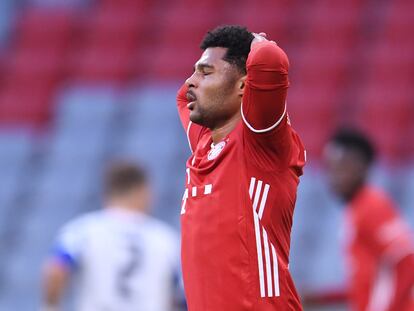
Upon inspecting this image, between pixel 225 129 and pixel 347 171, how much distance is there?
2875mm

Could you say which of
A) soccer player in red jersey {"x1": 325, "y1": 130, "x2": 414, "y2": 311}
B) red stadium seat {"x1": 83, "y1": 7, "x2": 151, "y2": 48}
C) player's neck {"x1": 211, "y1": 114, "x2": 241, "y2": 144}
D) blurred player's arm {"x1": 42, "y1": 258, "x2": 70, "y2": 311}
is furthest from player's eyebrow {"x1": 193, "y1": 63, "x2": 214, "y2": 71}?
red stadium seat {"x1": 83, "y1": 7, "x2": 151, "y2": 48}

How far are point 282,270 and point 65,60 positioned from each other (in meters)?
8.58

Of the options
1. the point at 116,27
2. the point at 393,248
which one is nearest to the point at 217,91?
the point at 393,248

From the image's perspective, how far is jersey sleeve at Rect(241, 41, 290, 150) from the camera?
2910mm

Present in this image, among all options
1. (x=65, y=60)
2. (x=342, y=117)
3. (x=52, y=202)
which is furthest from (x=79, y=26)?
(x=342, y=117)

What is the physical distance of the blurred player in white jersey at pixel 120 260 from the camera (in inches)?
192

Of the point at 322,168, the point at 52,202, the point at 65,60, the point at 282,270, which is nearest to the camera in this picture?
the point at 282,270

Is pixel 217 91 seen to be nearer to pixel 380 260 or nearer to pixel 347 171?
pixel 380 260

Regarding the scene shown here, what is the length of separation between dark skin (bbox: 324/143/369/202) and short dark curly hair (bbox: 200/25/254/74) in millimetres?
2845

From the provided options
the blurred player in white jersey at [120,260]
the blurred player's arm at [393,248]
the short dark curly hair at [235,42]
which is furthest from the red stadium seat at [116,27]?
the short dark curly hair at [235,42]

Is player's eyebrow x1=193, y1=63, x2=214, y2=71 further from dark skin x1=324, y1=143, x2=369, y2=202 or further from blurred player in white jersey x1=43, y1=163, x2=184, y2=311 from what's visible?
dark skin x1=324, y1=143, x2=369, y2=202

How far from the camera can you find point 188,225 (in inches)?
123

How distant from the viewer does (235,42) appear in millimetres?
3154

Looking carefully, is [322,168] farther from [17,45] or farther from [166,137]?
[17,45]
